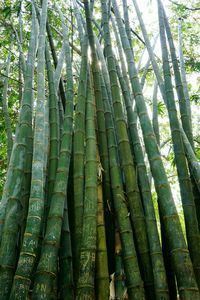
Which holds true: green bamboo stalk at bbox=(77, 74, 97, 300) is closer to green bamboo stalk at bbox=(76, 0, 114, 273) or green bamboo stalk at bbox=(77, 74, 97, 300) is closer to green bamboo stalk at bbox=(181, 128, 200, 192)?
green bamboo stalk at bbox=(76, 0, 114, 273)

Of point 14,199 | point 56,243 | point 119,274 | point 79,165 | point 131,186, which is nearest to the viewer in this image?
point 56,243

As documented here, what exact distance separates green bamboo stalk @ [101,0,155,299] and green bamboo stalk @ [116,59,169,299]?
53 millimetres

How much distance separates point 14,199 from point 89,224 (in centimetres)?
49

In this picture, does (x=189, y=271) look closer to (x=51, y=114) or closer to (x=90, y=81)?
(x=51, y=114)

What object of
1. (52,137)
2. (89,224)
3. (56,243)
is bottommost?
(56,243)

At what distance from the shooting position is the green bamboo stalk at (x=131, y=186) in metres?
2.10

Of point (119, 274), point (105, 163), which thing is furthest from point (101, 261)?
point (105, 163)

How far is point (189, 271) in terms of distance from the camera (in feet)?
6.10

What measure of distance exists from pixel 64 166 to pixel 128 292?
0.87 m

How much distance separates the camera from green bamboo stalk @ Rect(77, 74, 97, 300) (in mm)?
1835

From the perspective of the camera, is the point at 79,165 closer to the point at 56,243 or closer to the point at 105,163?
the point at 105,163

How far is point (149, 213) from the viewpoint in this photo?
2.28 metres

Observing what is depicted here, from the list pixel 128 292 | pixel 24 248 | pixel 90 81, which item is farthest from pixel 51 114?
pixel 128 292

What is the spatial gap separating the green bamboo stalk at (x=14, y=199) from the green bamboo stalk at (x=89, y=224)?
1.26 feet
